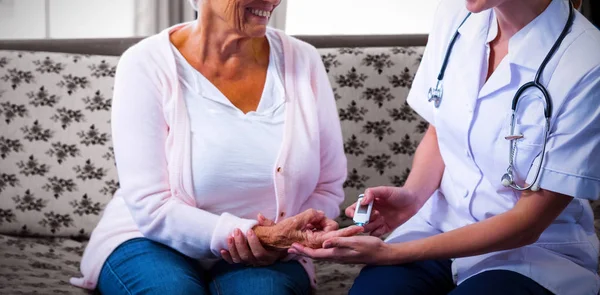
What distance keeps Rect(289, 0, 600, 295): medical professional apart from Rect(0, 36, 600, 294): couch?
65cm

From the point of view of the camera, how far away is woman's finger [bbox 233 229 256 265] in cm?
157

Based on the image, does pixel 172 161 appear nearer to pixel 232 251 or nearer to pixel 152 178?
pixel 152 178

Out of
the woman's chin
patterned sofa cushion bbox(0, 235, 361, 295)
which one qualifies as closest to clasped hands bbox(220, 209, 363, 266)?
patterned sofa cushion bbox(0, 235, 361, 295)

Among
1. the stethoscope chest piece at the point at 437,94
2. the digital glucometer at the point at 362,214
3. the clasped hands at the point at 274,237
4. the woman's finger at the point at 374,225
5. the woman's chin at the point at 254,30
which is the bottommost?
the clasped hands at the point at 274,237

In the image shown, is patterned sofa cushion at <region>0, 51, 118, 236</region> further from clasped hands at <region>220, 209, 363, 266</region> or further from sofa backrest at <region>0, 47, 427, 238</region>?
clasped hands at <region>220, 209, 363, 266</region>

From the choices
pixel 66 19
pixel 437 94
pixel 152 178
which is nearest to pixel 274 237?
pixel 152 178

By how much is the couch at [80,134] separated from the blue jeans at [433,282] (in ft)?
2.46

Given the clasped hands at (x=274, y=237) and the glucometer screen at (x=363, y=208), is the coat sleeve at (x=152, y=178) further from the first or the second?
the glucometer screen at (x=363, y=208)

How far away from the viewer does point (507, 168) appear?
4.67ft

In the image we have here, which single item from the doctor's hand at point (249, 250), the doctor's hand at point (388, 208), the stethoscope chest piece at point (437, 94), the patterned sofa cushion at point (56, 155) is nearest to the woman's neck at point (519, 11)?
the stethoscope chest piece at point (437, 94)

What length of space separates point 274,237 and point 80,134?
0.87m

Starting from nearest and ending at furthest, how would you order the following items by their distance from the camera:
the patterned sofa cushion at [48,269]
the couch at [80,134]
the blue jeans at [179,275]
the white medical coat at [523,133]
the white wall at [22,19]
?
the white medical coat at [523,133]
the blue jeans at [179,275]
the patterned sofa cushion at [48,269]
the couch at [80,134]
the white wall at [22,19]

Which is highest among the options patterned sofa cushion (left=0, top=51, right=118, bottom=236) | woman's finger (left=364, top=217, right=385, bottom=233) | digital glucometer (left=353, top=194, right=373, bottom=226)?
digital glucometer (left=353, top=194, right=373, bottom=226)

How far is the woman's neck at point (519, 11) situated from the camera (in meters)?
1.44
